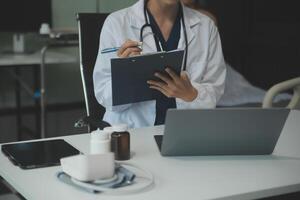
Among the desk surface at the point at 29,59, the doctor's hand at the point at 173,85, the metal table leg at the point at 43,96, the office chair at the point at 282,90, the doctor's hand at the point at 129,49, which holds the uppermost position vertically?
the doctor's hand at the point at 129,49

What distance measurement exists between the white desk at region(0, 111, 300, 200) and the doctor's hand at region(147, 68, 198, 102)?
209 millimetres

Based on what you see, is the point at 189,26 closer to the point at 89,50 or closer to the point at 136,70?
the point at 89,50

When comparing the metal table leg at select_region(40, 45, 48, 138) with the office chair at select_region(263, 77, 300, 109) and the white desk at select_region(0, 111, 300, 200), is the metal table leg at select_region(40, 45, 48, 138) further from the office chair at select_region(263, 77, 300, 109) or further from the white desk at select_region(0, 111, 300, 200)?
the white desk at select_region(0, 111, 300, 200)

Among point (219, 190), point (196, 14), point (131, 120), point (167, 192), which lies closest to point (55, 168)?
point (167, 192)

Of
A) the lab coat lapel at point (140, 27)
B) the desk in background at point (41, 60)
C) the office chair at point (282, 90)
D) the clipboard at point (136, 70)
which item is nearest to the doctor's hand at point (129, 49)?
the clipboard at point (136, 70)

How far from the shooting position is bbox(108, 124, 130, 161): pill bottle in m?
1.37

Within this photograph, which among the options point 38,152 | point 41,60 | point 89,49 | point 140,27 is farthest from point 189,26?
point 41,60

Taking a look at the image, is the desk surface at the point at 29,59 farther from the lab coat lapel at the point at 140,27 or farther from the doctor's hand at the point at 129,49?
the doctor's hand at the point at 129,49

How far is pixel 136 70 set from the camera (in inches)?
62.4

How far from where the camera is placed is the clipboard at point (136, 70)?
1.55m

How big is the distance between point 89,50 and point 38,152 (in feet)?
2.44

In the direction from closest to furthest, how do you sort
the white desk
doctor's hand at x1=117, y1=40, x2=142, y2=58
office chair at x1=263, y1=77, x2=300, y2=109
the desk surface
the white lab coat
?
the white desk → doctor's hand at x1=117, y1=40, x2=142, y2=58 → the white lab coat → office chair at x1=263, y1=77, x2=300, y2=109 → the desk surface

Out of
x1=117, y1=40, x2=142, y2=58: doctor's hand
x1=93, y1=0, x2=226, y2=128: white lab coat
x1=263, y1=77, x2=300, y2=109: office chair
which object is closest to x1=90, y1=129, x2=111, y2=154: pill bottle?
x1=117, y1=40, x2=142, y2=58: doctor's hand

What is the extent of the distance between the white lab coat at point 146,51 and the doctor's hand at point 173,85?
17cm
